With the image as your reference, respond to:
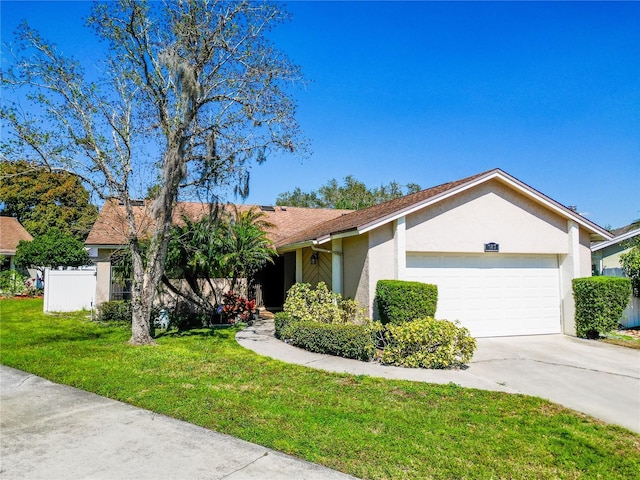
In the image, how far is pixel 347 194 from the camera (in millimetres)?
46281

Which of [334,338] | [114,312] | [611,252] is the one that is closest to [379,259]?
[334,338]

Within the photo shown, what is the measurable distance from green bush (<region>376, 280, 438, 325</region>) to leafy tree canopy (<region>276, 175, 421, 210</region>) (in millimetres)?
34964

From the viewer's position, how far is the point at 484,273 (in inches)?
444

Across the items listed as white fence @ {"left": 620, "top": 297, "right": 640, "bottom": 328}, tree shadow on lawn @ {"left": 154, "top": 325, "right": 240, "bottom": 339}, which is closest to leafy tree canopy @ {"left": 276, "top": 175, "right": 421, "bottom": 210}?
white fence @ {"left": 620, "top": 297, "right": 640, "bottom": 328}

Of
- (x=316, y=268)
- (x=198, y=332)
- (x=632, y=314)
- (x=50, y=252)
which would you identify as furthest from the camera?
(x=50, y=252)

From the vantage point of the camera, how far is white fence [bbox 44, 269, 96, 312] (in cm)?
1727

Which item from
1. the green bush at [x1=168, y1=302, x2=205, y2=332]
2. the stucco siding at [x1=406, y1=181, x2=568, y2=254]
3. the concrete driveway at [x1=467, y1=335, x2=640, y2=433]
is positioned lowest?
the concrete driveway at [x1=467, y1=335, x2=640, y2=433]

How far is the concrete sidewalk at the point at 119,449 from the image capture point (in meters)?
3.70

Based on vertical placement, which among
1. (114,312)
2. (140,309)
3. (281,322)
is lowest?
(114,312)

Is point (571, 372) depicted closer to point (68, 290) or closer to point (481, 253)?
point (481, 253)

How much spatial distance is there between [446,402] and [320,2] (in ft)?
32.2

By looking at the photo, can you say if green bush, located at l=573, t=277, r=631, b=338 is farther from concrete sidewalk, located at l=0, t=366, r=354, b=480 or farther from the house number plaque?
concrete sidewalk, located at l=0, t=366, r=354, b=480

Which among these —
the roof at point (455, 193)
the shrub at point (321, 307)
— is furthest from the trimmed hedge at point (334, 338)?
the roof at point (455, 193)

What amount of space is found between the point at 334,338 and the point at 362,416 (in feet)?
11.8
